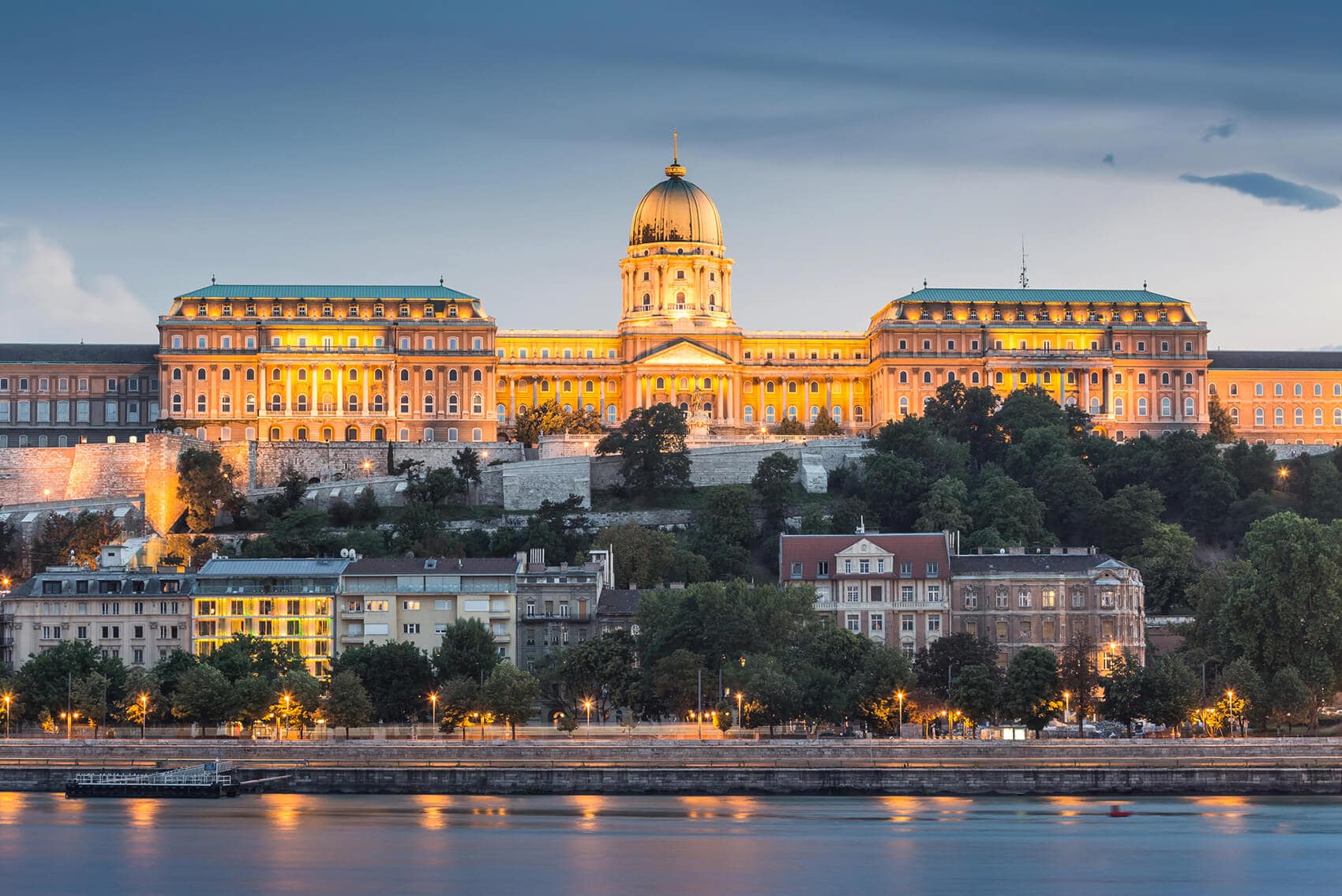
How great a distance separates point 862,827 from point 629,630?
20.9 meters

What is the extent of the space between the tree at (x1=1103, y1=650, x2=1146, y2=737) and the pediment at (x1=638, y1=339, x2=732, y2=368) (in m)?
70.0

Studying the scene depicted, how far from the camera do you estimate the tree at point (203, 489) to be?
118 metres

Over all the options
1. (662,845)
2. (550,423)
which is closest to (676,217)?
(550,423)

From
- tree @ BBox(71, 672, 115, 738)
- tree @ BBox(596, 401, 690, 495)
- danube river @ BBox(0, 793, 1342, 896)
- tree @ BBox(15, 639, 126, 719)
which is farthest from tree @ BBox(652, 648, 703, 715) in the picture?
tree @ BBox(596, 401, 690, 495)

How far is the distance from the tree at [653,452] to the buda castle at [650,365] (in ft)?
55.2

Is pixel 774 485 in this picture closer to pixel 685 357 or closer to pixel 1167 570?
pixel 1167 570

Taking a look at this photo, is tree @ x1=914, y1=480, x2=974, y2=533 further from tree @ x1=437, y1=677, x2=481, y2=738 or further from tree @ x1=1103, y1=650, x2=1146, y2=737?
tree @ x1=437, y1=677, x2=481, y2=738

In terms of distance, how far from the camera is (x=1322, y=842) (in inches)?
2729

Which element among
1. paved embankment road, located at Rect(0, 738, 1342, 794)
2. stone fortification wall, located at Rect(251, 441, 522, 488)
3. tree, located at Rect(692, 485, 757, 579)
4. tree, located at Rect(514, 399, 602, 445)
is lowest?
paved embankment road, located at Rect(0, 738, 1342, 794)

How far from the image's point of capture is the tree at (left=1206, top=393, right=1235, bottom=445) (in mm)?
147375

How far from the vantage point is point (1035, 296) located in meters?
156

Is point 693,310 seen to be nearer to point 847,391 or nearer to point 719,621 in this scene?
point 847,391

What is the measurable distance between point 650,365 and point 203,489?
39413 millimetres

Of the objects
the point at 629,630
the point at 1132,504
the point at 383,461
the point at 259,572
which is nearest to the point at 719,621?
the point at 629,630
